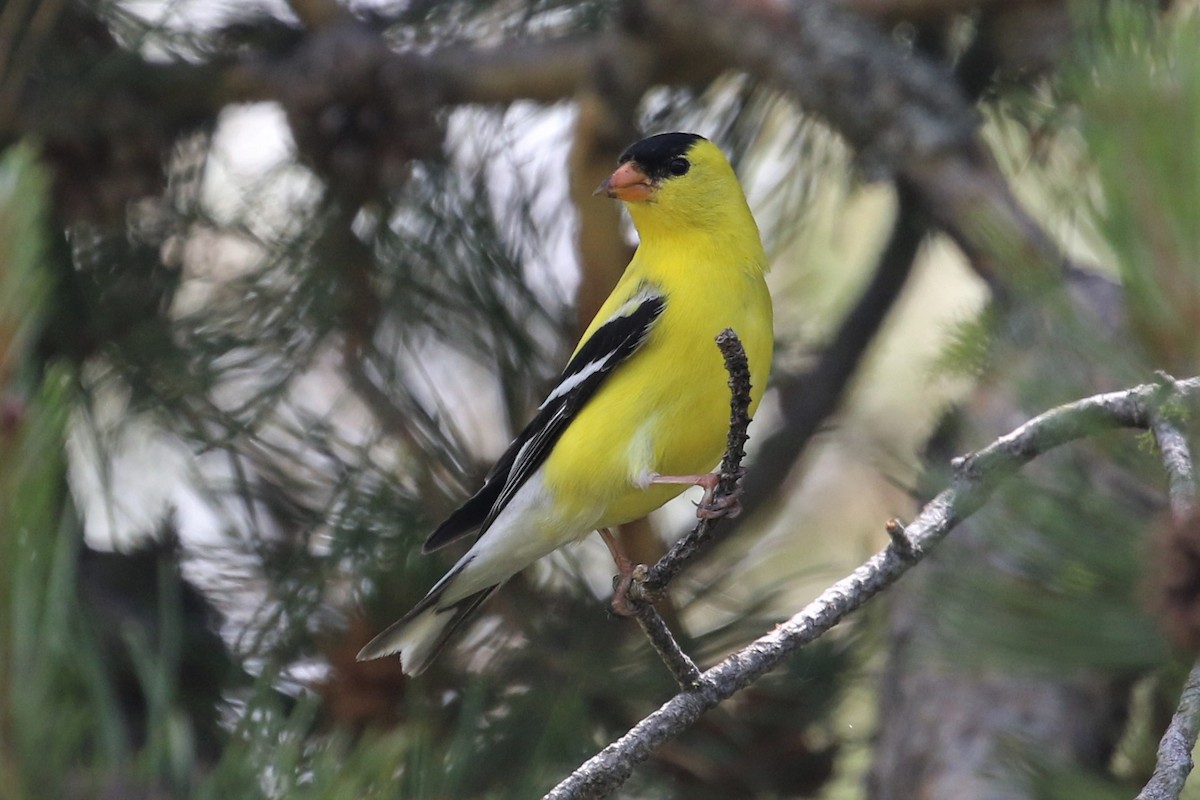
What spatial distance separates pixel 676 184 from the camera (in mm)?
2523

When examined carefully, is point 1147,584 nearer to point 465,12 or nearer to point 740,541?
point 740,541

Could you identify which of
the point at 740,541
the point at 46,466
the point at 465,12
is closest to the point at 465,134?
the point at 465,12

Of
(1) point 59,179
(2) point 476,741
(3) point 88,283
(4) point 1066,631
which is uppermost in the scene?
(1) point 59,179

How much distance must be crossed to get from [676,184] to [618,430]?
1.93 feet

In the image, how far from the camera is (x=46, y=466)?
137 cm

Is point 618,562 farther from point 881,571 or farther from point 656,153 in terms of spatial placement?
point 881,571

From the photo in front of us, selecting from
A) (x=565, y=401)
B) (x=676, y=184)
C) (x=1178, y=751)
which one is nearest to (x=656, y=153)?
(x=676, y=184)

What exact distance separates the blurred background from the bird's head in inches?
2.3

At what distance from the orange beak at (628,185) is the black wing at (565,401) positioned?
0.20m

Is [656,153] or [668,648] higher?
[656,153]

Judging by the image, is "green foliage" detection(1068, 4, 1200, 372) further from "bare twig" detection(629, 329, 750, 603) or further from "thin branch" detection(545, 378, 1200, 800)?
"bare twig" detection(629, 329, 750, 603)

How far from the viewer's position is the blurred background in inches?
71.2

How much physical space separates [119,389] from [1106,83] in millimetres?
1932

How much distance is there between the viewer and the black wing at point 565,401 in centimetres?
223
